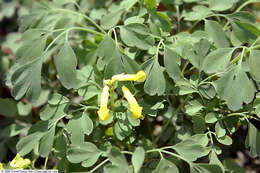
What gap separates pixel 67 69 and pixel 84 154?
0.87 ft

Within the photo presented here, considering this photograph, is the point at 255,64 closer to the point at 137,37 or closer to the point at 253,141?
the point at 253,141

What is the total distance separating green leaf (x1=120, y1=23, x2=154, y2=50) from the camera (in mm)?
1026

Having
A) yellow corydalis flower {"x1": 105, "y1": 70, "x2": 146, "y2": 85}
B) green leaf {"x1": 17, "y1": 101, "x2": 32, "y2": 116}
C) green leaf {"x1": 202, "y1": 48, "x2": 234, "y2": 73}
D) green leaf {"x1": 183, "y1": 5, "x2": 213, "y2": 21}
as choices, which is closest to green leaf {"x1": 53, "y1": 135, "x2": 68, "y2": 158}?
yellow corydalis flower {"x1": 105, "y1": 70, "x2": 146, "y2": 85}

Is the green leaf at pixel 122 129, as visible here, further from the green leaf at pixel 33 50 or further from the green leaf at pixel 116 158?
the green leaf at pixel 33 50

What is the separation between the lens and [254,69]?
0.95 metres

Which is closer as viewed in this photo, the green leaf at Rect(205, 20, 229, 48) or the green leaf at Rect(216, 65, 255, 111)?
the green leaf at Rect(216, 65, 255, 111)

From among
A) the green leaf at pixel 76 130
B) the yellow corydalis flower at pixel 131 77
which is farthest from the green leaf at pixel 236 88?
the green leaf at pixel 76 130

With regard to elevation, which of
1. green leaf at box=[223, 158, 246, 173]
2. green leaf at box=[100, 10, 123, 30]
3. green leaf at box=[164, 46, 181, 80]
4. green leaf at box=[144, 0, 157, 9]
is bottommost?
green leaf at box=[223, 158, 246, 173]

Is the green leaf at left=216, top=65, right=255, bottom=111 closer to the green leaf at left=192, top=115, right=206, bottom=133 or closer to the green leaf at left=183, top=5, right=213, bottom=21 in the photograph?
the green leaf at left=192, top=115, right=206, bottom=133

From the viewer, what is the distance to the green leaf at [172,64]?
1.01m

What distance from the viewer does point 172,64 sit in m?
1.02

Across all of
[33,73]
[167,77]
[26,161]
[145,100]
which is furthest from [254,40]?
[26,161]

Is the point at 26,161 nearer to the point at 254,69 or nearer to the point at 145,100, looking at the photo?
the point at 145,100

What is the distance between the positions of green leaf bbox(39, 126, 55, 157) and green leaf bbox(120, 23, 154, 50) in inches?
14.8
